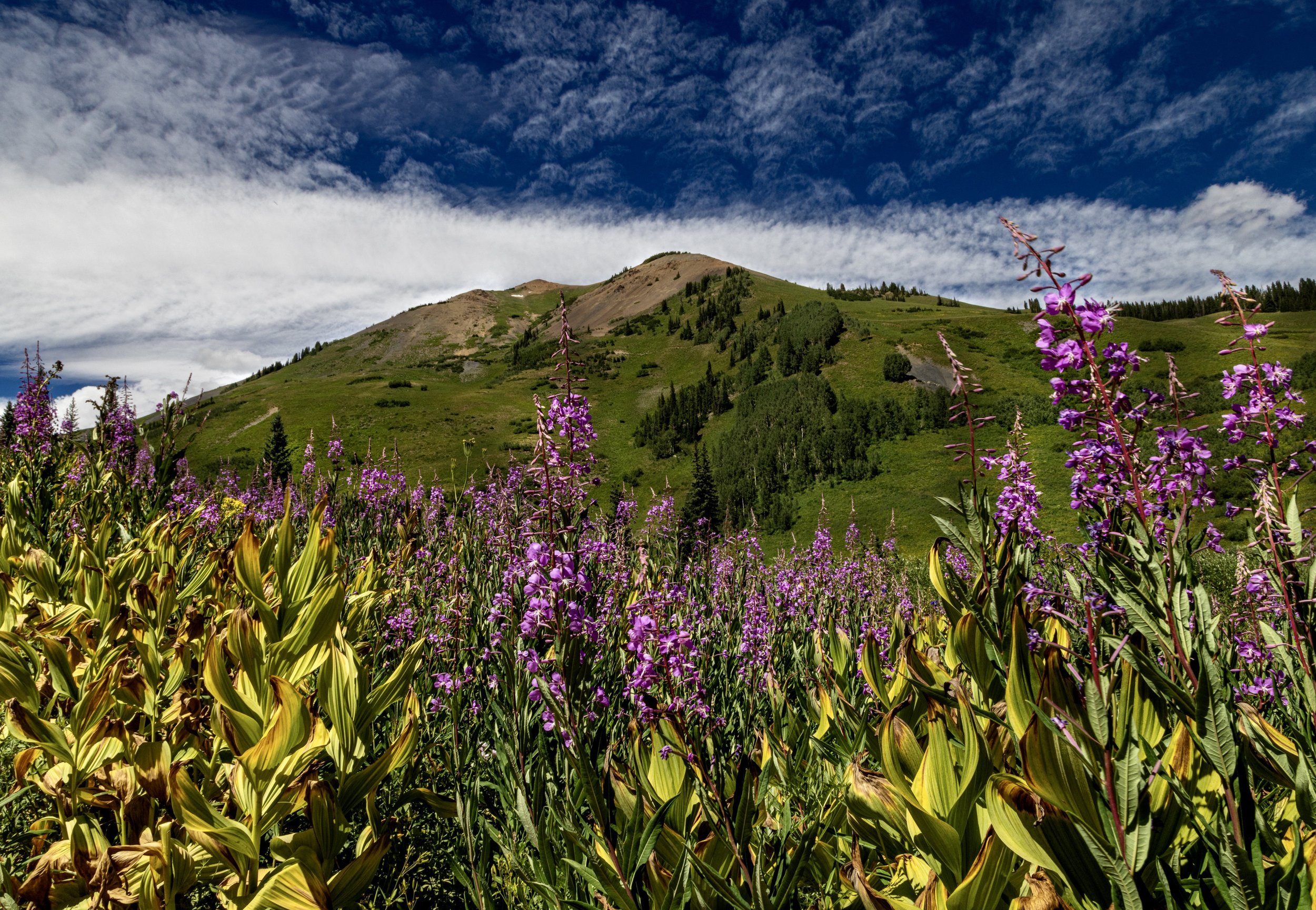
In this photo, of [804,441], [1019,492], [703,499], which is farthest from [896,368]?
[1019,492]

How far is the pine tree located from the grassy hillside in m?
1.44

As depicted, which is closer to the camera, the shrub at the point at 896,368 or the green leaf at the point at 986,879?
the green leaf at the point at 986,879

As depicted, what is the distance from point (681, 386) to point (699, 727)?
59.3 metres

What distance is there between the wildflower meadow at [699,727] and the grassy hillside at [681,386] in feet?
20.0

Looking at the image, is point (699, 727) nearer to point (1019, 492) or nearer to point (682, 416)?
point (1019, 492)

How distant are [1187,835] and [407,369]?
104 m

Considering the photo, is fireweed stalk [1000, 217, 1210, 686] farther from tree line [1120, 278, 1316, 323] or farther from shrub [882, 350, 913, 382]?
tree line [1120, 278, 1316, 323]

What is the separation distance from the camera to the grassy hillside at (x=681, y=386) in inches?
1157

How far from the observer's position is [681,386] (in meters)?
61.1

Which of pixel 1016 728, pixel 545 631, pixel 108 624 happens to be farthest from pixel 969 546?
pixel 108 624

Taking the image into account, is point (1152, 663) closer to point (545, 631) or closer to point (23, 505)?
point (545, 631)

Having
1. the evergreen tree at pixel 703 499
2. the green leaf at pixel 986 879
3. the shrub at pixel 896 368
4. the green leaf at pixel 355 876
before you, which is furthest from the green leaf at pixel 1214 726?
the shrub at pixel 896 368

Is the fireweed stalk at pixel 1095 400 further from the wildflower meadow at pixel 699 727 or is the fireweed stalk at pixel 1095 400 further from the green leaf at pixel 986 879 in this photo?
the green leaf at pixel 986 879

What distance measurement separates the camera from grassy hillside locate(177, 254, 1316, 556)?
2939cm
